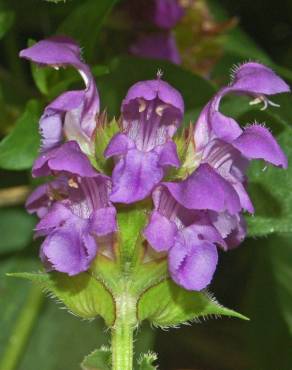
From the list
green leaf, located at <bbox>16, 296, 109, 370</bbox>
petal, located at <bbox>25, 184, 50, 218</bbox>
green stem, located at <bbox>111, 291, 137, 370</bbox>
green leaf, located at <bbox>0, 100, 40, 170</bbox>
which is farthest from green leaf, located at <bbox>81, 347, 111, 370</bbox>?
green leaf, located at <bbox>16, 296, 109, 370</bbox>

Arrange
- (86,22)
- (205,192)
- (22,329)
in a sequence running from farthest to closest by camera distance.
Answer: (22,329)
(86,22)
(205,192)

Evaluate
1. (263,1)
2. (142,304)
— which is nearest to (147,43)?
(263,1)

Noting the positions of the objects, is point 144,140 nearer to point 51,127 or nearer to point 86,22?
point 51,127

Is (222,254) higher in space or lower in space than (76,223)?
lower

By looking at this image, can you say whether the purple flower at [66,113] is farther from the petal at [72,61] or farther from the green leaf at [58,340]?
the green leaf at [58,340]

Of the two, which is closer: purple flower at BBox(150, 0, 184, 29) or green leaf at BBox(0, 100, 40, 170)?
green leaf at BBox(0, 100, 40, 170)

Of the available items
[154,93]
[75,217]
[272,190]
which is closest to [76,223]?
[75,217]

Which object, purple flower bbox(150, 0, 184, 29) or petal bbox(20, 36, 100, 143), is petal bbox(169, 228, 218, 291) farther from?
purple flower bbox(150, 0, 184, 29)
